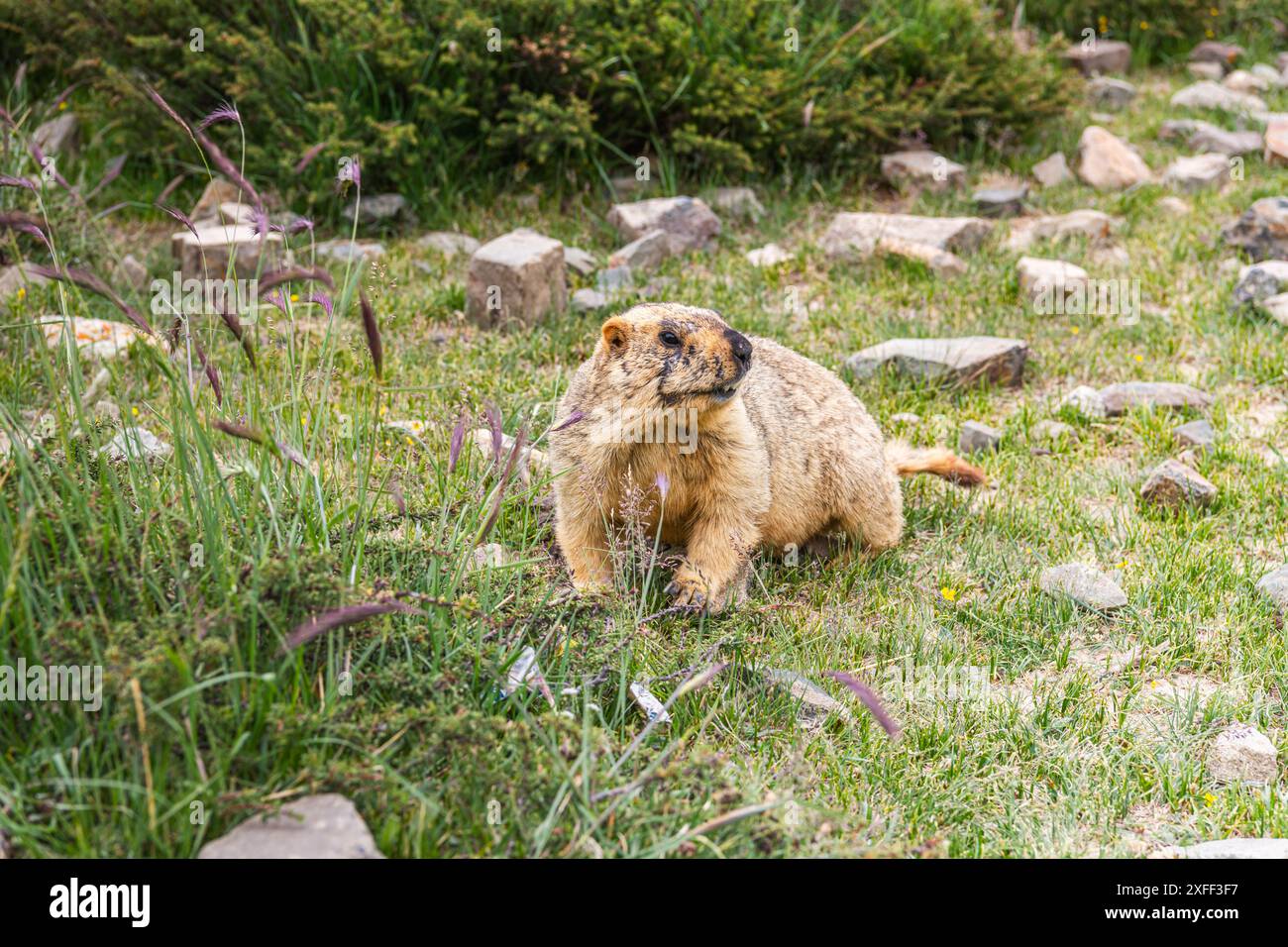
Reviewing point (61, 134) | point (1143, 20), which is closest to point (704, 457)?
point (61, 134)

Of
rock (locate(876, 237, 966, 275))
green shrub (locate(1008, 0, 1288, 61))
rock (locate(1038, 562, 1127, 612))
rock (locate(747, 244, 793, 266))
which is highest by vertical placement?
green shrub (locate(1008, 0, 1288, 61))

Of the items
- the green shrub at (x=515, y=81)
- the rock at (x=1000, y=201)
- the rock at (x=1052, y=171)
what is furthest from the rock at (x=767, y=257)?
the rock at (x=1052, y=171)

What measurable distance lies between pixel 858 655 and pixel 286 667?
7.01ft

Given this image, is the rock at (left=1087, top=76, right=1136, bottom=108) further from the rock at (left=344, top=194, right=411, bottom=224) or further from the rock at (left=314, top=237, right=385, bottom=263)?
the rock at (left=314, top=237, right=385, bottom=263)

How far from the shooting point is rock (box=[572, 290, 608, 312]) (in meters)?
7.04

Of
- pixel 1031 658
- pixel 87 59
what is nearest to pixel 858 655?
pixel 1031 658

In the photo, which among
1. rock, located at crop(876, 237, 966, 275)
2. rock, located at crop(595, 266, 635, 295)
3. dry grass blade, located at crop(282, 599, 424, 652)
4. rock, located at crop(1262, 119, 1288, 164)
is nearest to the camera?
dry grass blade, located at crop(282, 599, 424, 652)

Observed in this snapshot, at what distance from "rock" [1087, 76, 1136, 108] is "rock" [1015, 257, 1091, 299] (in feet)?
Answer: 12.9

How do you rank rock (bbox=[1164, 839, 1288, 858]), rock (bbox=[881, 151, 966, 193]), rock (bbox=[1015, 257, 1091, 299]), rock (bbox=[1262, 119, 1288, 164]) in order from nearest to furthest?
rock (bbox=[1164, 839, 1288, 858])
rock (bbox=[1015, 257, 1091, 299])
rock (bbox=[881, 151, 966, 193])
rock (bbox=[1262, 119, 1288, 164])

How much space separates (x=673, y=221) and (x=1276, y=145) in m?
4.90

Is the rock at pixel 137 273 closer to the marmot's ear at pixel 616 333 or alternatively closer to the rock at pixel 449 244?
the rock at pixel 449 244

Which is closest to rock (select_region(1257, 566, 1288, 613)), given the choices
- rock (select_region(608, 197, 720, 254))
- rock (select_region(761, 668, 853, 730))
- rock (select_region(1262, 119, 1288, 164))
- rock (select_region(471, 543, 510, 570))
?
rock (select_region(761, 668, 853, 730))

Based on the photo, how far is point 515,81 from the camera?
821 centimetres
